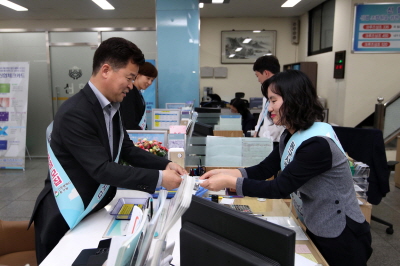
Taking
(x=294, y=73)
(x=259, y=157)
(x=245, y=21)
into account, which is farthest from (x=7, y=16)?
(x=294, y=73)

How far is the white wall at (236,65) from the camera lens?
8.70 meters

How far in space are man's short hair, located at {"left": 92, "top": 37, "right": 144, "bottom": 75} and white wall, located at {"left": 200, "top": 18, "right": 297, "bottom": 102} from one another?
24.8 ft

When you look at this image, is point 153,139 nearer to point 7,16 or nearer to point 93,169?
point 93,169

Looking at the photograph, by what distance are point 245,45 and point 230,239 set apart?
8.47 m

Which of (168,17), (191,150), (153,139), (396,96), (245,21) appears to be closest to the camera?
(153,139)

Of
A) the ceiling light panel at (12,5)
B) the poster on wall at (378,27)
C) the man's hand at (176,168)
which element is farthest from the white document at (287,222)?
the ceiling light panel at (12,5)

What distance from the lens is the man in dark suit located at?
145 centimetres

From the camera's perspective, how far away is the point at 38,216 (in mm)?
1609

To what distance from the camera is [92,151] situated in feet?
4.71

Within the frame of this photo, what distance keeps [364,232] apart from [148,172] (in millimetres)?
1034


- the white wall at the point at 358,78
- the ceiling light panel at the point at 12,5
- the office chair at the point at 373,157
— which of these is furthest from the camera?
the ceiling light panel at the point at 12,5

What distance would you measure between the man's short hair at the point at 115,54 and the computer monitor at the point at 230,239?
87 cm

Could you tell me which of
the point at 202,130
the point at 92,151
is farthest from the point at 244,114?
the point at 92,151

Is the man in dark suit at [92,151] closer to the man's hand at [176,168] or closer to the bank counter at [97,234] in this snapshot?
the bank counter at [97,234]
